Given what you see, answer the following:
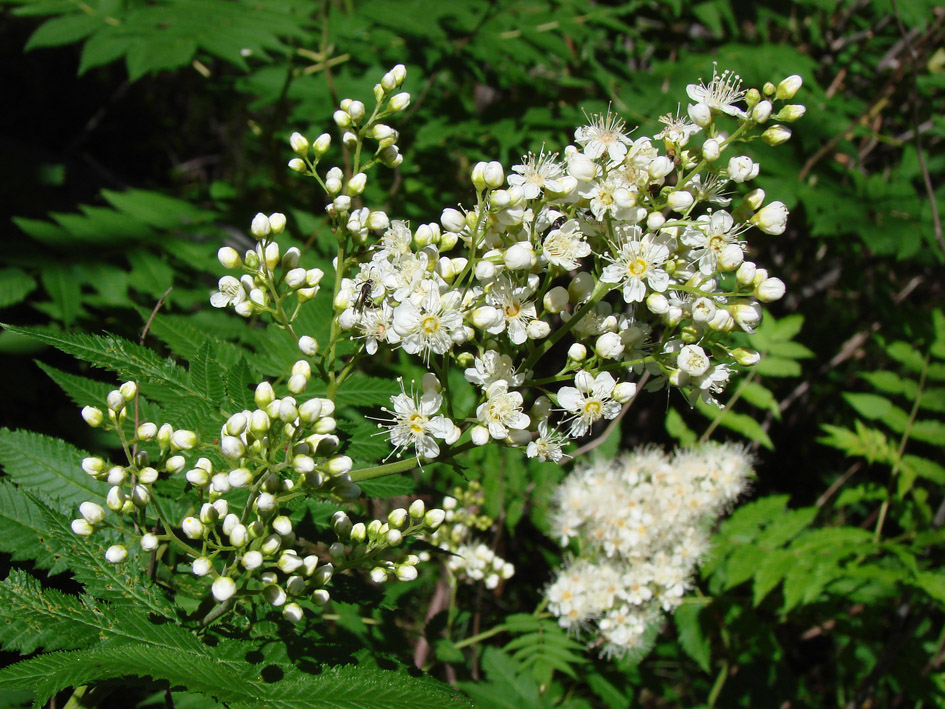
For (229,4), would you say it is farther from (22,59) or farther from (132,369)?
(22,59)

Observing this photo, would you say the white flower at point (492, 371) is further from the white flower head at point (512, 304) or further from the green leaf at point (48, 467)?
the green leaf at point (48, 467)

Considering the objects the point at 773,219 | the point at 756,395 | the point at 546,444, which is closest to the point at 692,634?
the point at 756,395

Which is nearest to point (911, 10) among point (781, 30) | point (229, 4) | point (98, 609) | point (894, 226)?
point (894, 226)

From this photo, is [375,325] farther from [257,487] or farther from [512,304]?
[257,487]

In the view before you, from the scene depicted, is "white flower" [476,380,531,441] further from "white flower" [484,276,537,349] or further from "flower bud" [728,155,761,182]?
"flower bud" [728,155,761,182]

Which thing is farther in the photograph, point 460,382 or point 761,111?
point 460,382

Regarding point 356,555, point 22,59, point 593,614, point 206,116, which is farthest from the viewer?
point 206,116

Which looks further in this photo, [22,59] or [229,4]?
[22,59]
